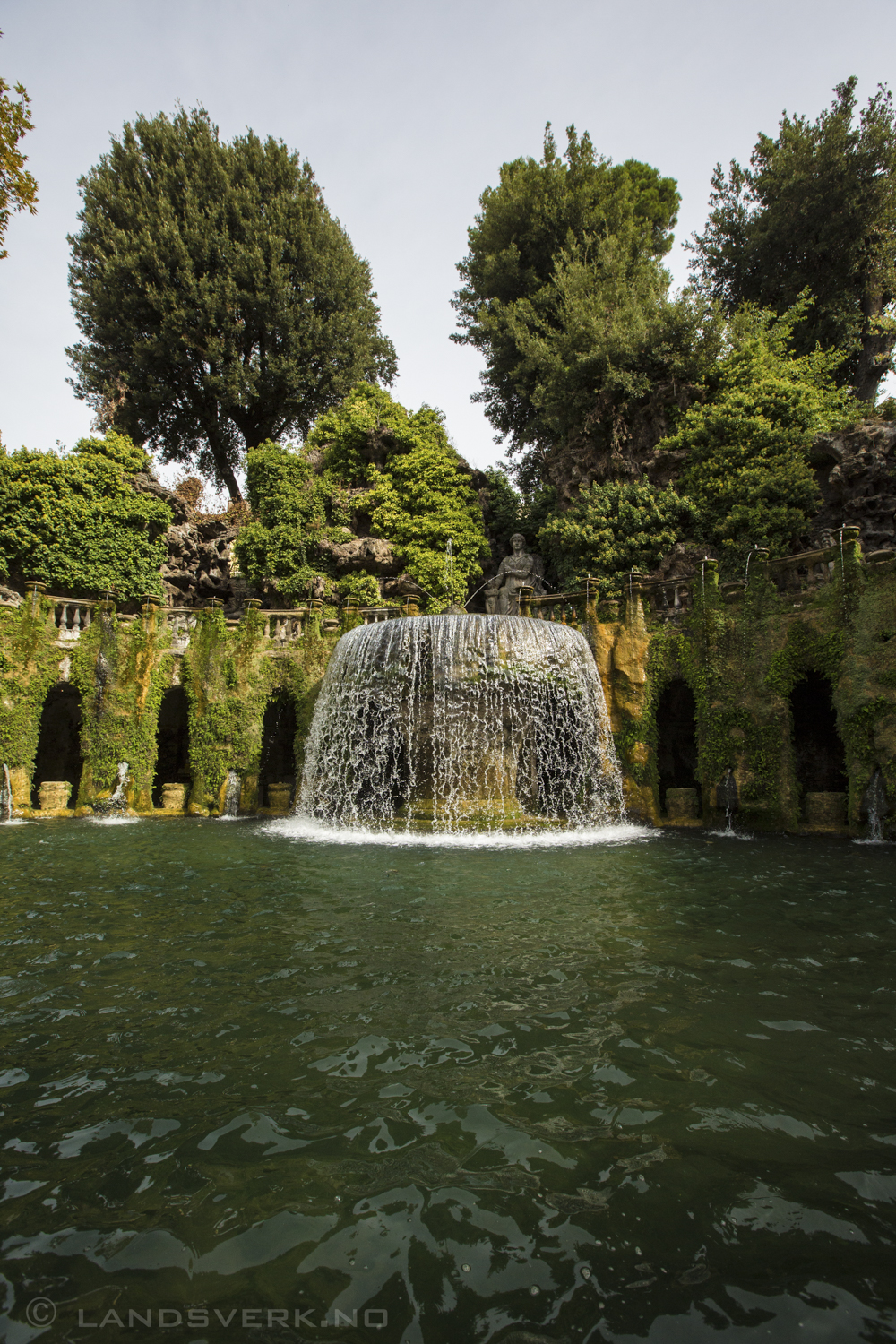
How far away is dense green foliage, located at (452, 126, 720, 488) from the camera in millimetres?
21641

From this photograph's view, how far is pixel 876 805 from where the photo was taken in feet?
39.0

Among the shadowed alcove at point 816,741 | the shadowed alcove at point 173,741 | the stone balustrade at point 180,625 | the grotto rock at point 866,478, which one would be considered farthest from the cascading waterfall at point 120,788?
the grotto rock at point 866,478

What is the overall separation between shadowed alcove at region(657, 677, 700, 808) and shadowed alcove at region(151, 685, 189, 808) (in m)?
15.2

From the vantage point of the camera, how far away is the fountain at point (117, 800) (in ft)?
51.9

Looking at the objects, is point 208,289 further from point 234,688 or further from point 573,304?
point 234,688

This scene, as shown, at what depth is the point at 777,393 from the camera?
1945 centimetres

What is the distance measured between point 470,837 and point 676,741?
9.43m

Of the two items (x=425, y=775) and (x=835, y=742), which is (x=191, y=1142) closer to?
(x=425, y=775)

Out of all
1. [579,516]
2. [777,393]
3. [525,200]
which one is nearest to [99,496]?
[579,516]

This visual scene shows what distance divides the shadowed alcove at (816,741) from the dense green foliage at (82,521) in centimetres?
2237

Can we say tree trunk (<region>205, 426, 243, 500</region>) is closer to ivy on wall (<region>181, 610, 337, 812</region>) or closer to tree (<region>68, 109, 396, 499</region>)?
tree (<region>68, 109, 396, 499</region>)

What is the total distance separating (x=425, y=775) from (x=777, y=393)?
641 inches

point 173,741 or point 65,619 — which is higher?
point 65,619

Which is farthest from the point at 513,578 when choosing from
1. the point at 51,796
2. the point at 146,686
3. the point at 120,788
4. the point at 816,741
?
the point at 51,796
